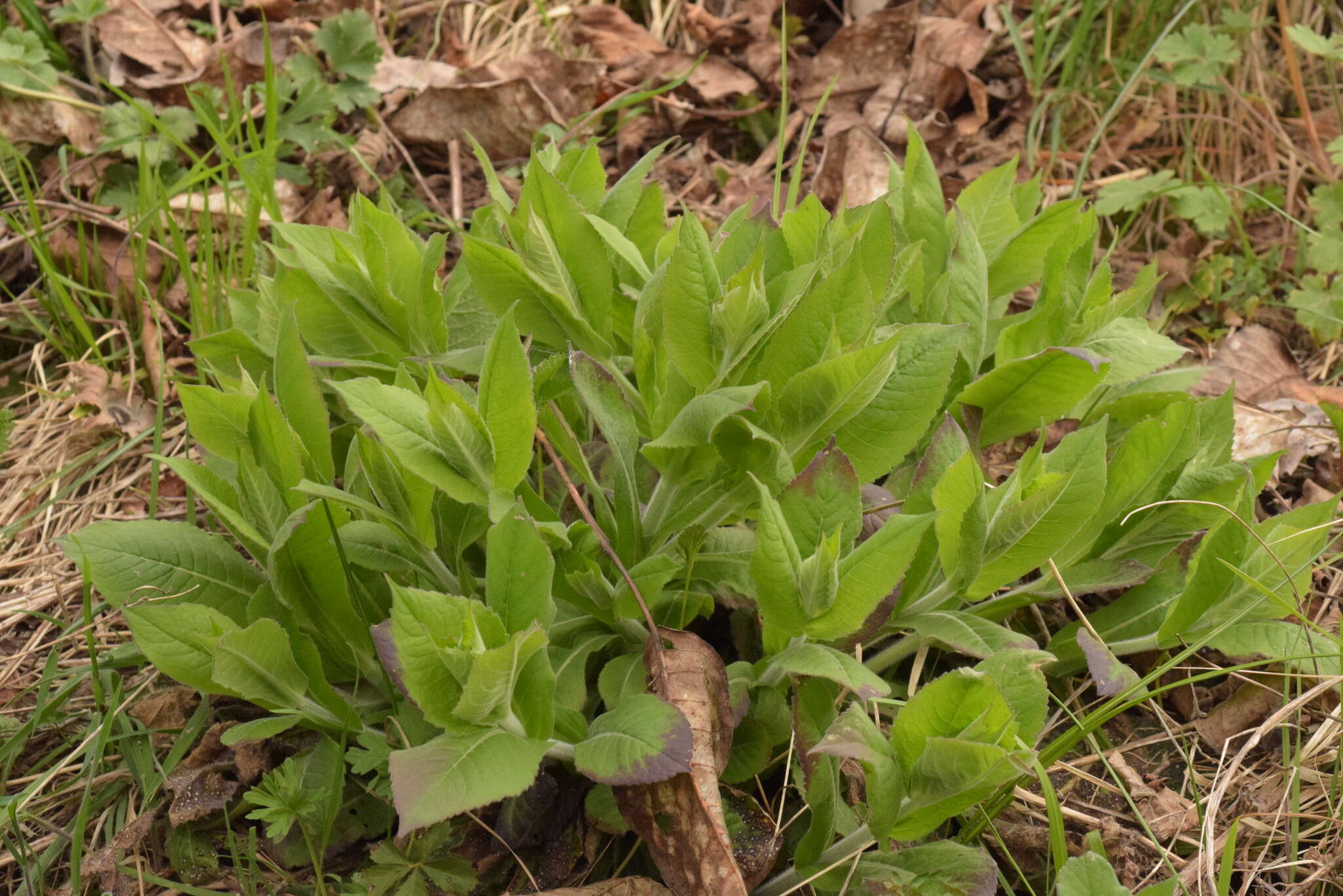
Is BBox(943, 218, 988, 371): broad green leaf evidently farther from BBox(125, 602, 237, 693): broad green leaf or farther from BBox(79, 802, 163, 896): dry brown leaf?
BBox(79, 802, 163, 896): dry brown leaf

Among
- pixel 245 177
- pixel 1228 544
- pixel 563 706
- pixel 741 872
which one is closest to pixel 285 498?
pixel 563 706

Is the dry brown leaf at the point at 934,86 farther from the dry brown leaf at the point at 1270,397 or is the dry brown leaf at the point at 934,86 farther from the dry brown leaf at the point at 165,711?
the dry brown leaf at the point at 165,711

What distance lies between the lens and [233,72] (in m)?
3.24

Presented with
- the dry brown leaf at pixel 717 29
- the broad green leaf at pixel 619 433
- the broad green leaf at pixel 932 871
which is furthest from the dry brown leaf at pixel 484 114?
the broad green leaf at pixel 932 871

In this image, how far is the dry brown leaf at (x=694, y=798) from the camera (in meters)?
1.39

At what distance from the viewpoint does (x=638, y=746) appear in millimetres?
1320

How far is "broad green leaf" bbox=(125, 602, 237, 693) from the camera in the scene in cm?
146

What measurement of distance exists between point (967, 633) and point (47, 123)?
2810mm

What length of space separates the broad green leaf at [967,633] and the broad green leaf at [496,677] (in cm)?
57

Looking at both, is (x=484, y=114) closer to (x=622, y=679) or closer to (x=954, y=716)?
(x=622, y=679)

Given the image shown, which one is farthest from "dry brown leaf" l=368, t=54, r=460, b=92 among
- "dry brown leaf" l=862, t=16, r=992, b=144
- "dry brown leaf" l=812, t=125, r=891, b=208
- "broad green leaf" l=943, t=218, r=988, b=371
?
"broad green leaf" l=943, t=218, r=988, b=371

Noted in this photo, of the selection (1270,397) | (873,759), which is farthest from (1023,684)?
(1270,397)

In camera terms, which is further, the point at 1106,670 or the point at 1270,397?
the point at 1270,397

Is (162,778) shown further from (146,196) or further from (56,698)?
(146,196)
